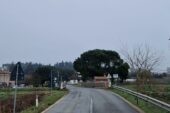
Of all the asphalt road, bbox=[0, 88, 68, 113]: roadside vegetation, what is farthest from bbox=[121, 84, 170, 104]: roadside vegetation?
bbox=[0, 88, 68, 113]: roadside vegetation

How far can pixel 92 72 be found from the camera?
404 feet

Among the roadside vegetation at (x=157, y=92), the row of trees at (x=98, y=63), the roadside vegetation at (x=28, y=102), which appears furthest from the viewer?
the row of trees at (x=98, y=63)

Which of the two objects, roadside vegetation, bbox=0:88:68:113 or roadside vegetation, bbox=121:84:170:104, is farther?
roadside vegetation, bbox=121:84:170:104

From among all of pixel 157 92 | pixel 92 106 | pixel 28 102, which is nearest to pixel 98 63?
pixel 157 92

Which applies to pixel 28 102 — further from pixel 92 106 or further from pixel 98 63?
pixel 98 63

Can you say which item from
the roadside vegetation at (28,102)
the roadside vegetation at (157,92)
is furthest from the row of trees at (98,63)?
the roadside vegetation at (157,92)

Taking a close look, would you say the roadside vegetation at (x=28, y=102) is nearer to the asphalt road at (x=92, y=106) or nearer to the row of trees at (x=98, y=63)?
the asphalt road at (x=92, y=106)

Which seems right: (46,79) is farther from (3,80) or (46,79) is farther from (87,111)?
(87,111)

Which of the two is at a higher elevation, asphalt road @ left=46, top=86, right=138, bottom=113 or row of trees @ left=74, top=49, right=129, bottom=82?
row of trees @ left=74, top=49, right=129, bottom=82

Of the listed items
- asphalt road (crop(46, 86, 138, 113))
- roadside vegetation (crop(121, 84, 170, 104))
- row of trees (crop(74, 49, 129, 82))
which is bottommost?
asphalt road (crop(46, 86, 138, 113))

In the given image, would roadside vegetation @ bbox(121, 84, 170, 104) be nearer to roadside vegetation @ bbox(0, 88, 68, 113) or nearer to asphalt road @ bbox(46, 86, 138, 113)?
asphalt road @ bbox(46, 86, 138, 113)

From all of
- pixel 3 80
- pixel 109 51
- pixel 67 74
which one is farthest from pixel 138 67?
pixel 67 74

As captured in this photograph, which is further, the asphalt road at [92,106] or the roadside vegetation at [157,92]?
the roadside vegetation at [157,92]

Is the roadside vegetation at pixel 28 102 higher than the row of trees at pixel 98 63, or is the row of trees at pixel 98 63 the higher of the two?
the row of trees at pixel 98 63
